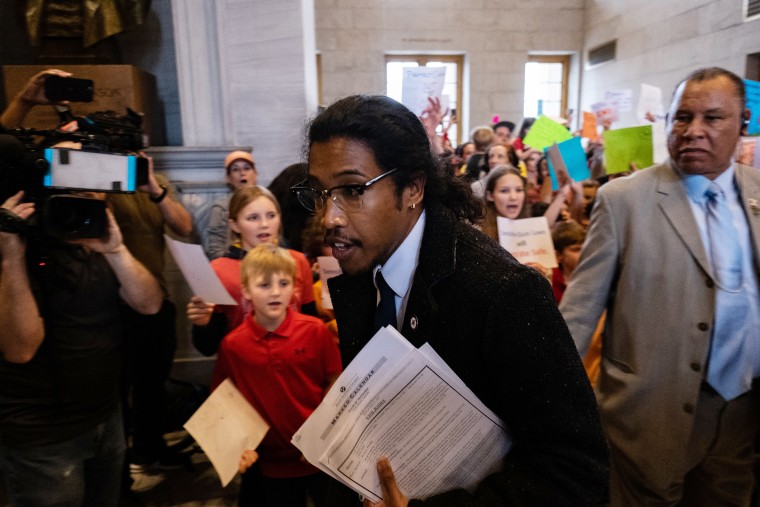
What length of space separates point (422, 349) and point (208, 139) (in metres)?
3.46

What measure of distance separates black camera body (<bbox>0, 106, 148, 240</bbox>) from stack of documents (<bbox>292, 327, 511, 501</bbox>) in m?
1.06

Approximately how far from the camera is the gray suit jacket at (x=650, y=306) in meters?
1.73

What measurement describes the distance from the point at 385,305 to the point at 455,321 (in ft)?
0.76

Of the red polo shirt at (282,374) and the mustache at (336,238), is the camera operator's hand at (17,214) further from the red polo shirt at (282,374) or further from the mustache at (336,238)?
the mustache at (336,238)

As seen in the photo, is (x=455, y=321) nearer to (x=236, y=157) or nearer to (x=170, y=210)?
(x=170, y=210)

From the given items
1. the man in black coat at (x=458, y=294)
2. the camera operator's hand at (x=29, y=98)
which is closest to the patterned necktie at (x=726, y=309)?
the man in black coat at (x=458, y=294)

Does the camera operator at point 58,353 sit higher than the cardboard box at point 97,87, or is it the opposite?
the cardboard box at point 97,87

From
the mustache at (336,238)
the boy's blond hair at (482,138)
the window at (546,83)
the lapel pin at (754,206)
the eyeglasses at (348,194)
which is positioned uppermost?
the window at (546,83)

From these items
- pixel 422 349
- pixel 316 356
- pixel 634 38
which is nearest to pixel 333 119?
pixel 422 349

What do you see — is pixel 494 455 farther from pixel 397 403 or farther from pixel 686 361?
pixel 686 361

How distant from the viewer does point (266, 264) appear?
82.3 inches

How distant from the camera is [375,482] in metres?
1.00

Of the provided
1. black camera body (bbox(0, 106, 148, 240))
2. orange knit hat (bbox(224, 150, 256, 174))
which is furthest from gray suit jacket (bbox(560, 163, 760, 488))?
orange knit hat (bbox(224, 150, 256, 174))

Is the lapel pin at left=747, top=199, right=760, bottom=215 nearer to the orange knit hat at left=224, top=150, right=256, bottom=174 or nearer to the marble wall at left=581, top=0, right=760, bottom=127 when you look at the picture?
the orange knit hat at left=224, top=150, right=256, bottom=174
